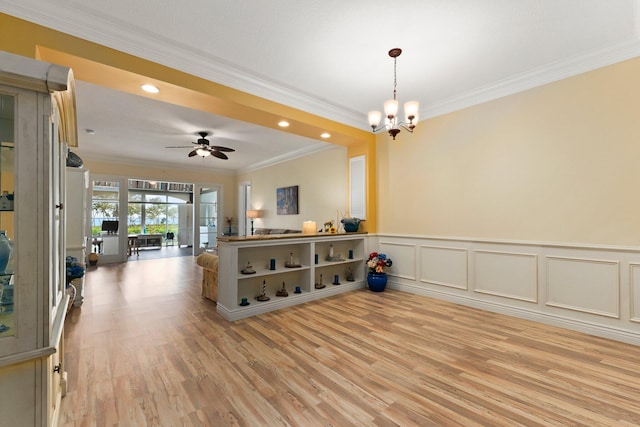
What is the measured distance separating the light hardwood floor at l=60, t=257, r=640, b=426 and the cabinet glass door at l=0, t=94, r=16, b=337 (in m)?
1.06

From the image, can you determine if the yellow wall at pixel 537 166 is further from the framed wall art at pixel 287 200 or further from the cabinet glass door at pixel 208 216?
the cabinet glass door at pixel 208 216

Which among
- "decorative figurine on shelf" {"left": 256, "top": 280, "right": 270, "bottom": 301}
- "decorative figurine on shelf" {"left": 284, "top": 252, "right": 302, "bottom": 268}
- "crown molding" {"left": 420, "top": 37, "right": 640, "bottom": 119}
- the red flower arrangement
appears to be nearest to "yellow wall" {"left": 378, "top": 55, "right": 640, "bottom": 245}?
"crown molding" {"left": 420, "top": 37, "right": 640, "bottom": 119}

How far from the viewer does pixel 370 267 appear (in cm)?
487

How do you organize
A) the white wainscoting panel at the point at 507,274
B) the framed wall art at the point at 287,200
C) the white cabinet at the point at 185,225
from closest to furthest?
1. the white wainscoting panel at the point at 507,274
2. the framed wall art at the point at 287,200
3. the white cabinet at the point at 185,225

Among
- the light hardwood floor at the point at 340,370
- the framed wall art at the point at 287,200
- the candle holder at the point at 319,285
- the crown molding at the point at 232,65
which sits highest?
the crown molding at the point at 232,65

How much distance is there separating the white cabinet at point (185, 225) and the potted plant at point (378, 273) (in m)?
7.94

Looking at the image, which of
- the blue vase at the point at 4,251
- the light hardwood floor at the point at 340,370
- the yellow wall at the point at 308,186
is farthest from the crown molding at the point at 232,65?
the light hardwood floor at the point at 340,370

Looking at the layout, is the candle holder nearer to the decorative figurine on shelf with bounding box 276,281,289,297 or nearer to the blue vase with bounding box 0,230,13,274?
the decorative figurine on shelf with bounding box 276,281,289,297

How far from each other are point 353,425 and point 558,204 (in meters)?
3.26

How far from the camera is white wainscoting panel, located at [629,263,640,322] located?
2.80 m

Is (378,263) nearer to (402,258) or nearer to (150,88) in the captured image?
(402,258)

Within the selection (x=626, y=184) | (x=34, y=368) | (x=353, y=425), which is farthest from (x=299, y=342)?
(x=626, y=184)

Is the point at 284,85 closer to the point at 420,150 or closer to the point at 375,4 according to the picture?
the point at 375,4

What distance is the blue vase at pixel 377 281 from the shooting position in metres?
4.71
